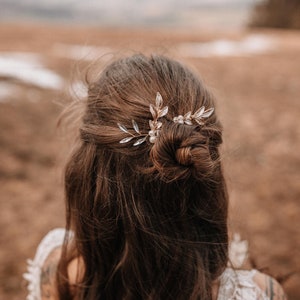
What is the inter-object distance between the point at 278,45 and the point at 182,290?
650 centimetres

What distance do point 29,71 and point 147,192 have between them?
367cm

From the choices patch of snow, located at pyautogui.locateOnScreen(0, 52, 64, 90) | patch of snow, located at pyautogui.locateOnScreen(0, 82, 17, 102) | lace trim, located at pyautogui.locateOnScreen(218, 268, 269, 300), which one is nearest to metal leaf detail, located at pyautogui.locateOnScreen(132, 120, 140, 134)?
lace trim, located at pyautogui.locateOnScreen(218, 268, 269, 300)

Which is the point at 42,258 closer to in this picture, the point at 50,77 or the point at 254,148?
the point at 254,148

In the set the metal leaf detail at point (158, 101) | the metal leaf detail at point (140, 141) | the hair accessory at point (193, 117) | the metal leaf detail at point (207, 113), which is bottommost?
the metal leaf detail at point (140, 141)

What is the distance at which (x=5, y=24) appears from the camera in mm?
7137

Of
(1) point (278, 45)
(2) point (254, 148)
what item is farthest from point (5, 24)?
(2) point (254, 148)

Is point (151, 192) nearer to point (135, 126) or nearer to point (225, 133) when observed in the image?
point (135, 126)

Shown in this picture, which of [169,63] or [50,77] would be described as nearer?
[169,63]

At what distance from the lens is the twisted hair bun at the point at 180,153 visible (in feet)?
2.72

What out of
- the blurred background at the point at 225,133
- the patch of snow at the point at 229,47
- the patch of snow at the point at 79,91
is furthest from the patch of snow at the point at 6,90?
the patch of snow at the point at 229,47

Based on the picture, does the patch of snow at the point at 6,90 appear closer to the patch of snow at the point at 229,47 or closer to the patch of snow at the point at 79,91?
the patch of snow at the point at 79,91

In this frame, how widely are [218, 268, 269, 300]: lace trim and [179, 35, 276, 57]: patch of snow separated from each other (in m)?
4.98

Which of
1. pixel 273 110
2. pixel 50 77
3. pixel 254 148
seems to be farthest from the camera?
pixel 50 77

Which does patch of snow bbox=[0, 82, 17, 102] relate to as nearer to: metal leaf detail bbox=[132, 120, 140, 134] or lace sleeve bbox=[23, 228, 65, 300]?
lace sleeve bbox=[23, 228, 65, 300]
